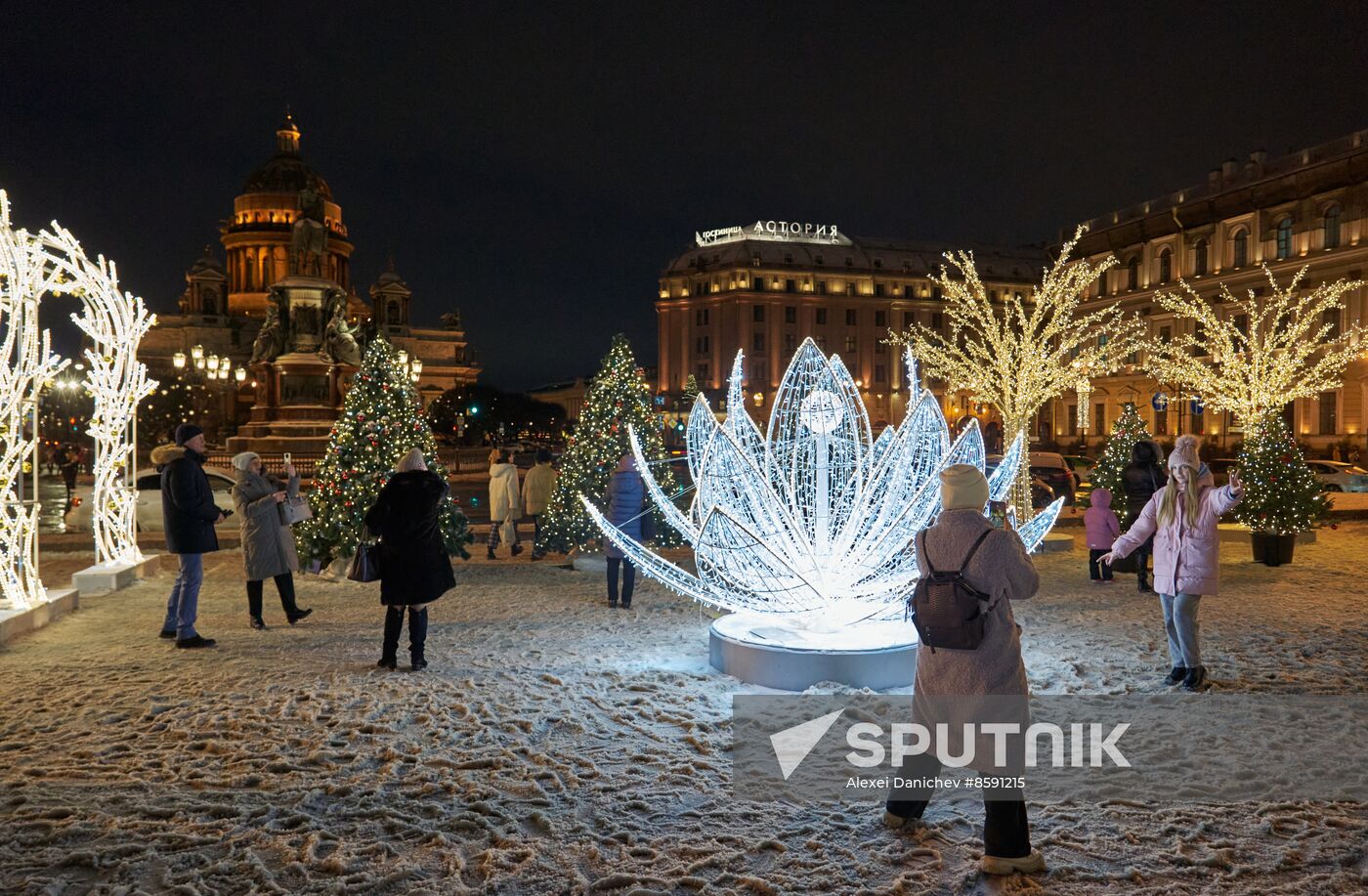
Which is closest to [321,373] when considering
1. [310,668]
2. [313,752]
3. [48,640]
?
[48,640]

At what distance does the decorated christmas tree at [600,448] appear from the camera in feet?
45.0

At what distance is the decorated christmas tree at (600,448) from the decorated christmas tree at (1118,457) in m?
6.30

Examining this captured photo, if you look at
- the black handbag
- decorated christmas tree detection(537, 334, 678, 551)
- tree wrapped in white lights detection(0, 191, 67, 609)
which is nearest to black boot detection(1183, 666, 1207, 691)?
the black handbag

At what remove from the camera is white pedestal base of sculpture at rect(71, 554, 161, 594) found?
36.6 ft

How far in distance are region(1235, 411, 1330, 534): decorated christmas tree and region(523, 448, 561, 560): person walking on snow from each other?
9810 millimetres

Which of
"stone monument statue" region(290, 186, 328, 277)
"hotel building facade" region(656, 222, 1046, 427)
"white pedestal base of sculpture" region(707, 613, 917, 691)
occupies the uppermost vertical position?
"hotel building facade" region(656, 222, 1046, 427)

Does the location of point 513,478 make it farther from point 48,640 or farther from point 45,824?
point 45,824

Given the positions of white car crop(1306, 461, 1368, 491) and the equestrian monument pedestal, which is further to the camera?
the equestrian monument pedestal

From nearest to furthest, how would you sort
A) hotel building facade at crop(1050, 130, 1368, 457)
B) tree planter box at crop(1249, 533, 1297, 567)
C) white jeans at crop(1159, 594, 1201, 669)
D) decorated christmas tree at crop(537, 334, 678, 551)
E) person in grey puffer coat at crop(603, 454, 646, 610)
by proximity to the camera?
white jeans at crop(1159, 594, 1201, 669), person in grey puffer coat at crop(603, 454, 646, 610), tree planter box at crop(1249, 533, 1297, 567), decorated christmas tree at crop(537, 334, 678, 551), hotel building facade at crop(1050, 130, 1368, 457)

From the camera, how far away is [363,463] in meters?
12.1

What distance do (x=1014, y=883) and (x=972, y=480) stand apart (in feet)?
5.48

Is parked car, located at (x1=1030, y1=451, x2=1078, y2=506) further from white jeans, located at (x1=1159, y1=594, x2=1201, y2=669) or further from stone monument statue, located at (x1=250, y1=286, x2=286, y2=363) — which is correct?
stone monument statue, located at (x1=250, y1=286, x2=286, y2=363)

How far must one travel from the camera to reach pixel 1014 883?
4023 millimetres

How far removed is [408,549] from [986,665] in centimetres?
474
